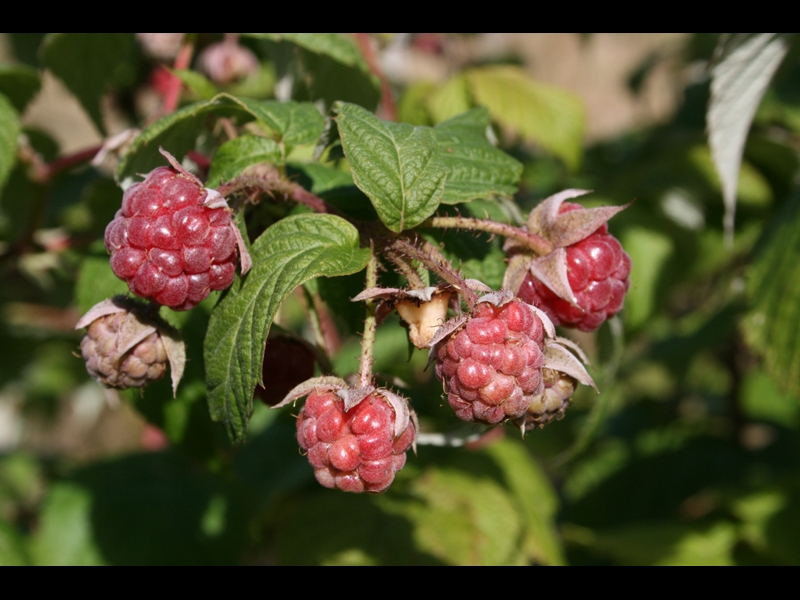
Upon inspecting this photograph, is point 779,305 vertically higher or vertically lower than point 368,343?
lower

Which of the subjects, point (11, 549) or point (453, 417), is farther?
point (11, 549)

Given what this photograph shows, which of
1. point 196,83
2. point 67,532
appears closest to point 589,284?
point 196,83

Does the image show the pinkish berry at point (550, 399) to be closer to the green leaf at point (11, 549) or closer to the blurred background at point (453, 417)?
the blurred background at point (453, 417)

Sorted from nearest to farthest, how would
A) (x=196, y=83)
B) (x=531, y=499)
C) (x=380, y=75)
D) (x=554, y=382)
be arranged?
1. (x=554, y=382)
2. (x=196, y=83)
3. (x=380, y=75)
4. (x=531, y=499)

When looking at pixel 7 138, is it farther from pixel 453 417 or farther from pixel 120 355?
pixel 453 417

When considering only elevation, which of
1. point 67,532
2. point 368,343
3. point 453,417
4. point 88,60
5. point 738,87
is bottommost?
point 67,532

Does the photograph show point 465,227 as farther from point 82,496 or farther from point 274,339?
point 82,496
